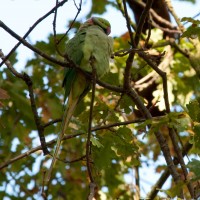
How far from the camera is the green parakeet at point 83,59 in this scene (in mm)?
3326

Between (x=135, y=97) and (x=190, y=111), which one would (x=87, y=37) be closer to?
(x=135, y=97)

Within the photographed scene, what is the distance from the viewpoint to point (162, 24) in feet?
17.6

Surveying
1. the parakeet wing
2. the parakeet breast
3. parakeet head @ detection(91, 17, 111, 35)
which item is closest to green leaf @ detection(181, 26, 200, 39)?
the parakeet breast

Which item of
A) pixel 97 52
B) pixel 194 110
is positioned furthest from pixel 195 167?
pixel 97 52

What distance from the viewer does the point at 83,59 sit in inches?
131

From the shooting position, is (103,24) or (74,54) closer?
(74,54)

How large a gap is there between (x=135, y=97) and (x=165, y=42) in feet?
4.68

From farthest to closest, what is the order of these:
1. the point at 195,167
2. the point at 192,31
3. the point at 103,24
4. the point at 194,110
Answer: the point at 103,24
the point at 192,31
the point at 194,110
the point at 195,167

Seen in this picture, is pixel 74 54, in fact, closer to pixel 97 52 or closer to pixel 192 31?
pixel 97 52

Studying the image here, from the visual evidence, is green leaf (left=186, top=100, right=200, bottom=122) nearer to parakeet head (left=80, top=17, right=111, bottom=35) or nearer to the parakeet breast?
the parakeet breast

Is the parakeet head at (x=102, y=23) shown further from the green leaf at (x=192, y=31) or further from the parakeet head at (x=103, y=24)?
the green leaf at (x=192, y=31)

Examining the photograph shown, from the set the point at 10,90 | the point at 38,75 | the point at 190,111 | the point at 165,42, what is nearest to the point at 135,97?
the point at 190,111

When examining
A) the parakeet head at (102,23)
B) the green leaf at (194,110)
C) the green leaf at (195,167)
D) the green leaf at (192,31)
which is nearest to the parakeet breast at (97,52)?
the parakeet head at (102,23)

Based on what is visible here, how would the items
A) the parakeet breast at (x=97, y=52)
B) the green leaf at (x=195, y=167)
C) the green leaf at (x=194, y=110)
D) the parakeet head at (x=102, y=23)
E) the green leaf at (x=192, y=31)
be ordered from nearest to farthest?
the green leaf at (x=195, y=167)
the green leaf at (x=194, y=110)
the green leaf at (x=192, y=31)
the parakeet breast at (x=97, y=52)
the parakeet head at (x=102, y=23)
